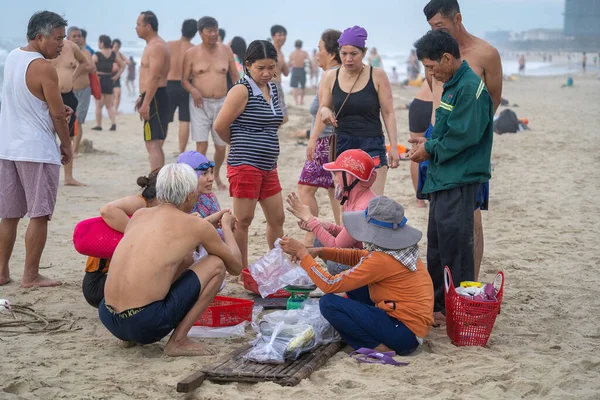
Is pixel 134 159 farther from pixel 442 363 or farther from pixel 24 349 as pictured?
pixel 442 363

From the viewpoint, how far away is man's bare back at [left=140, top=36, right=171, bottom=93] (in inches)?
341

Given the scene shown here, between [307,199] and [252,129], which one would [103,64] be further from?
[252,129]

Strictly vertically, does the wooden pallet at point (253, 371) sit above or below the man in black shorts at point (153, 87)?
below

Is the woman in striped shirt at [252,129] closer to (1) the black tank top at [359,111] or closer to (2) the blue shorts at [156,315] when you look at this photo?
(1) the black tank top at [359,111]

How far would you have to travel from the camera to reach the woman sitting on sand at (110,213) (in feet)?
15.3

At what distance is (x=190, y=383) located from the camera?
3635mm

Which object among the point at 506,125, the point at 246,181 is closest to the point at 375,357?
the point at 246,181

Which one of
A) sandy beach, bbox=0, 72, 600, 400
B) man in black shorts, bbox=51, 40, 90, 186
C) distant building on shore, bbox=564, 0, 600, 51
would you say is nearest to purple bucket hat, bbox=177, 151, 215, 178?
sandy beach, bbox=0, 72, 600, 400

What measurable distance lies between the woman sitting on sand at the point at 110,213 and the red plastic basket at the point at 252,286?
3.20ft

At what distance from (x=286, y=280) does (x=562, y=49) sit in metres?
89.6

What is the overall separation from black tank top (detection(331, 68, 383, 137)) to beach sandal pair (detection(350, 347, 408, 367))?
2224mm

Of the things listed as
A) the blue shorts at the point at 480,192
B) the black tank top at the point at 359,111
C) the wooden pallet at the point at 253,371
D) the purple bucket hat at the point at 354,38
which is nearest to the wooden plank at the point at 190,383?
the wooden pallet at the point at 253,371

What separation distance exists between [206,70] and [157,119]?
87 cm

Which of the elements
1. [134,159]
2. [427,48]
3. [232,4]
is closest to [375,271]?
[427,48]
